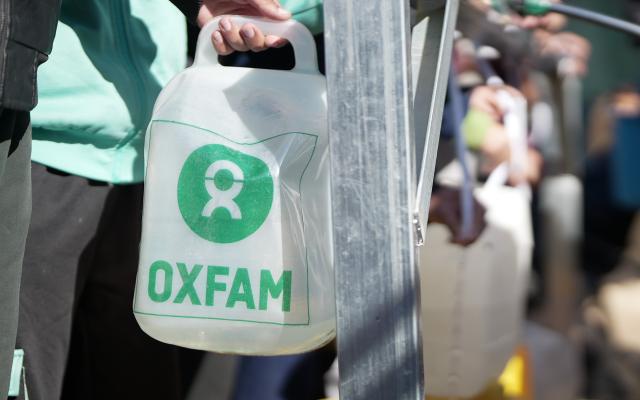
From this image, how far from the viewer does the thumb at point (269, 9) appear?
113 centimetres

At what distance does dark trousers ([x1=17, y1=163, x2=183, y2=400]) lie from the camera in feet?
4.37

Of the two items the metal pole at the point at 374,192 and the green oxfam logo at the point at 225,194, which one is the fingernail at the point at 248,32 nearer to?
the green oxfam logo at the point at 225,194

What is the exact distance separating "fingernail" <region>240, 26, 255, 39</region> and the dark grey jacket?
237mm

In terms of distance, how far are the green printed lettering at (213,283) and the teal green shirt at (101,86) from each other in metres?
0.37

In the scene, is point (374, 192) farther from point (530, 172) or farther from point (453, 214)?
point (530, 172)

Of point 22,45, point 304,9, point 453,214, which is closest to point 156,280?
point 22,45

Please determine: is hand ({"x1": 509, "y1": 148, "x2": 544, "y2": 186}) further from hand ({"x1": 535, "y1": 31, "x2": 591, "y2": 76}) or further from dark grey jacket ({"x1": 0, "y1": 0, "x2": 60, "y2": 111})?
dark grey jacket ({"x1": 0, "y1": 0, "x2": 60, "y2": 111})

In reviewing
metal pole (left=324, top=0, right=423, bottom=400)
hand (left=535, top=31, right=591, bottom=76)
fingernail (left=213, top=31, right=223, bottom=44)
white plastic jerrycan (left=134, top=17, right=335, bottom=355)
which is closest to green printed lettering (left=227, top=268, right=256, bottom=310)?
white plastic jerrycan (left=134, top=17, right=335, bottom=355)

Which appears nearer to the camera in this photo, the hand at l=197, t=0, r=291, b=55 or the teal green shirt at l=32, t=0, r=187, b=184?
the hand at l=197, t=0, r=291, b=55

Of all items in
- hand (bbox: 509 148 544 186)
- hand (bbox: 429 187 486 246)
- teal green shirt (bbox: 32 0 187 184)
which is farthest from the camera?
hand (bbox: 509 148 544 186)

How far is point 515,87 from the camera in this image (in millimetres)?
2420

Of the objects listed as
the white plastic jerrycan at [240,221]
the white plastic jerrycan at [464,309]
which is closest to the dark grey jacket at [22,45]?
the white plastic jerrycan at [240,221]

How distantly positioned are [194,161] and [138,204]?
46 cm

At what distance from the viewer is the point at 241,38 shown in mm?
1152
